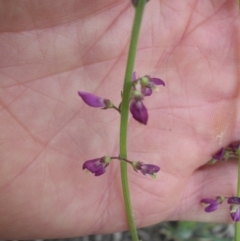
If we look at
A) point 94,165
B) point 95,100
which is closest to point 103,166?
point 94,165

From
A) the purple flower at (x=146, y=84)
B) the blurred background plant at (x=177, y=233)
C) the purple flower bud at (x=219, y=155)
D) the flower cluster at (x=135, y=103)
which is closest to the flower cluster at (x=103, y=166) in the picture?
the flower cluster at (x=135, y=103)

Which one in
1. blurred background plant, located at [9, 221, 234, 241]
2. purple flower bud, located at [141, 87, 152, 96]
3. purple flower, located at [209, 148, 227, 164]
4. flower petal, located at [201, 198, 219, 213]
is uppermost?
purple flower bud, located at [141, 87, 152, 96]

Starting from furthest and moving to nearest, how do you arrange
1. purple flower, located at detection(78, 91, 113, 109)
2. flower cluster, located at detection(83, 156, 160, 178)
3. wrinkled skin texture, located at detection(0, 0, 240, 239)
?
wrinkled skin texture, located at detection(0, 0, 240, 239) < flower cluster, located at detection(83, 156, 160, 178) < purple flower, located at detection(78, 91, 113, 109)

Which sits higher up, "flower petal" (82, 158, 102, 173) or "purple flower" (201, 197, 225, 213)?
"flower petal" (82, 158, 102, 173)

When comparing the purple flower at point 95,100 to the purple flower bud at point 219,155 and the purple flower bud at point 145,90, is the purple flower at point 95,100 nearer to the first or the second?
the purple flower bud at point 145,90

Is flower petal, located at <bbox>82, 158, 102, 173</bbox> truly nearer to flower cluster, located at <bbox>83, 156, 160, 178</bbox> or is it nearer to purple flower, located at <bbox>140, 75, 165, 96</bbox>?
flower cluster, located at <bbox>83, 156, 160, 178</bbox>

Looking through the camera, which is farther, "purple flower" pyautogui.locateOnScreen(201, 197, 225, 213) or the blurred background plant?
the blurred background plant

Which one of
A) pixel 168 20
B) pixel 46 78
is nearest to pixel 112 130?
pixel 46 78

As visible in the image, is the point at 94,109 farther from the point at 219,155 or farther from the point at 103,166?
the point at 219,155

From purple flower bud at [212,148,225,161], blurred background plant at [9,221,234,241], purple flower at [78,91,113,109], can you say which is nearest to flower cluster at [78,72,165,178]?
purple flower at [78,91,113,109]

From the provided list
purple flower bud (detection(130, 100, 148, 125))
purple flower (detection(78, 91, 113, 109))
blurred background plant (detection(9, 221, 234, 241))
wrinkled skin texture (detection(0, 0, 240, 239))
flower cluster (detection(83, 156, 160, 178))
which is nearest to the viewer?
purple flower bud (detection(130, 100, 148, 125))
